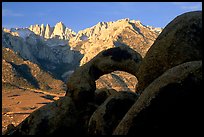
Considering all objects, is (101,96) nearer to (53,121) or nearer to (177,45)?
(53,121)

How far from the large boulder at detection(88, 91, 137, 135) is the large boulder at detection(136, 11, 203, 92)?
5.08ft

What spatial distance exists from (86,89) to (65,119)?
87.4 inches

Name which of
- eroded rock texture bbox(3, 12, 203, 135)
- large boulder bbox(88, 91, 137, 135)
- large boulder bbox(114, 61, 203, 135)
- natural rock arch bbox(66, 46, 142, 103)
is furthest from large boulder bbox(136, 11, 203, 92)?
large boulder bbox(114, 61, 203, 135)

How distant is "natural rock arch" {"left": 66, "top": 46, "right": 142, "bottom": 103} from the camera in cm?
2339

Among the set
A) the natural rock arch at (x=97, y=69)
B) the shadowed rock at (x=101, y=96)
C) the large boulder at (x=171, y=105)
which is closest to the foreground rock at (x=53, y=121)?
the natural rock arch at (x=97, y=69)

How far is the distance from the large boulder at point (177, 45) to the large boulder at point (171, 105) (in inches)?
215

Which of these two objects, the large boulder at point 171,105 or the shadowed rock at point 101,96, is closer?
the large boulder at point 171,105

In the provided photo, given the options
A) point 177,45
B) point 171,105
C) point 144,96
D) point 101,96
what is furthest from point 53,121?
point 171,105

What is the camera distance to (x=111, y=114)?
18.7m

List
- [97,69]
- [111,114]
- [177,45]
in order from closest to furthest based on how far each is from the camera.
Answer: [177,45]
[111,114]
[97,69]

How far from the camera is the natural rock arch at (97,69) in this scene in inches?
921

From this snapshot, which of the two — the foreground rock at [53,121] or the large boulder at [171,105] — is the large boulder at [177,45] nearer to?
the large boulder at [171,105]

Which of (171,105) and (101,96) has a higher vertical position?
(171,105)

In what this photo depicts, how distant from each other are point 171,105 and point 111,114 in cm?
725
